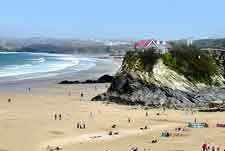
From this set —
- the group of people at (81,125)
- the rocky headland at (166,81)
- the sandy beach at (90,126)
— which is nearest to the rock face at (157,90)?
the rocky headland at (166,81)

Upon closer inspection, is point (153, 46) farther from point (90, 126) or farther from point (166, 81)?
point (90, 126)

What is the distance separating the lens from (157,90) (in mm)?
44562

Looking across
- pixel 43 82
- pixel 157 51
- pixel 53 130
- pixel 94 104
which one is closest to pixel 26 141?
pixel 53 130

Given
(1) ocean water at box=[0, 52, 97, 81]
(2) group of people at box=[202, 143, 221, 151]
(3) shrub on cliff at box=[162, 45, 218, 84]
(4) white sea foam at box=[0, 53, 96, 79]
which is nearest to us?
(2) group of people at box=[202, 143, 221, 151]

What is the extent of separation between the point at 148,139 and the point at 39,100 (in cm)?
1810

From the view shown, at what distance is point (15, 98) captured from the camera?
48000mm

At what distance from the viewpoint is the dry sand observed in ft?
96.6

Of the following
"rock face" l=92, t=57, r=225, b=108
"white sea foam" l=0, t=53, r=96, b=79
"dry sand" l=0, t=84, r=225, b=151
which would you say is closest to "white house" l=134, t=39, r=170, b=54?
"rock face" l=92, t=57, r=225, b=108

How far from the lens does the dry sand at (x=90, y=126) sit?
29438 mm

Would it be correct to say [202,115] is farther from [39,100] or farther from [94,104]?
[39,100]

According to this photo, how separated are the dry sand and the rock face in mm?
1868

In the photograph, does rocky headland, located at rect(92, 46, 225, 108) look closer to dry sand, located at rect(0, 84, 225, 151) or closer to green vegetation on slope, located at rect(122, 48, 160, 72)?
green vegetation on slope, located at rect(122, 48, 160, 72)

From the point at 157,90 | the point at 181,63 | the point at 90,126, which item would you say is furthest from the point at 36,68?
the point at 90,126

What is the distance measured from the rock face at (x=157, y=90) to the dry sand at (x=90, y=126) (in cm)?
187
